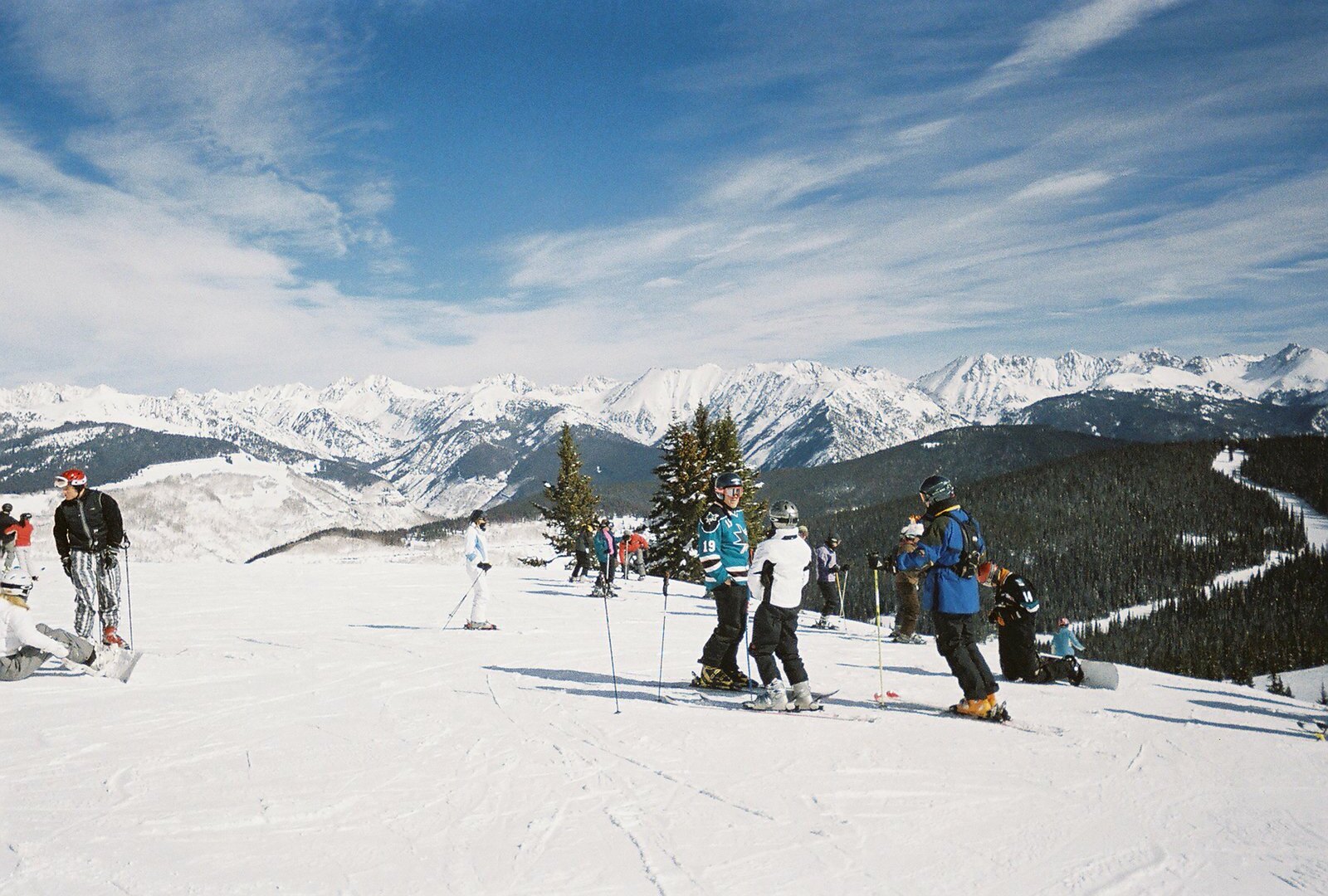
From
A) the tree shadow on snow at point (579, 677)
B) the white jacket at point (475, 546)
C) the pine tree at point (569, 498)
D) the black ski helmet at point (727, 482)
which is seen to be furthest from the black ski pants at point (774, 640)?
the pine tree at point (569, 498)

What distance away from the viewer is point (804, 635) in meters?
16.9

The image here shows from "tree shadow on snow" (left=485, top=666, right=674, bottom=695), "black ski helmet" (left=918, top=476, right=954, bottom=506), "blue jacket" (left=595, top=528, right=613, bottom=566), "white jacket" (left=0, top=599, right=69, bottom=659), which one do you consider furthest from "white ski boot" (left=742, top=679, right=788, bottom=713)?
Answer: "blue jacket" (left=595, top=528, right=613, bottom=566)

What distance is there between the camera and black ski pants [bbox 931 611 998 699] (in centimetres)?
843

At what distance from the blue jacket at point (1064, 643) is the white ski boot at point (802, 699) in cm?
590

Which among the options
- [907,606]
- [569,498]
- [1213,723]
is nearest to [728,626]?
[1213,723]

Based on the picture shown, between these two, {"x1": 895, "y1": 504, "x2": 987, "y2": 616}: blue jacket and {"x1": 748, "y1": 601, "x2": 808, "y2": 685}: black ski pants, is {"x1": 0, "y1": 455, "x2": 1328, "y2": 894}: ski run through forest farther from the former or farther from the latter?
{"x1": 895, "y1": 504, "x2": 987, "y2": 616}: blue jacket

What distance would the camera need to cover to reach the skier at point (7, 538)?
1738cm

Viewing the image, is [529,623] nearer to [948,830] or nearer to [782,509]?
[782,509]

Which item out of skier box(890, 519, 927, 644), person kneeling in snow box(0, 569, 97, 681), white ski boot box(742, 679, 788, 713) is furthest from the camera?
skier box(890, 519, 927, 644)

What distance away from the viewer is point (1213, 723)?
898 cm

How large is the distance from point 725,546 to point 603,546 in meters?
14.5

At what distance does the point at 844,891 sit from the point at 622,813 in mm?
1765

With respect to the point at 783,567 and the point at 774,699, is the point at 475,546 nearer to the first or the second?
the point at 774,699

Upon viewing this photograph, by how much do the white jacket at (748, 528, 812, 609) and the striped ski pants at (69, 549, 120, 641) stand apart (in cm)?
929
